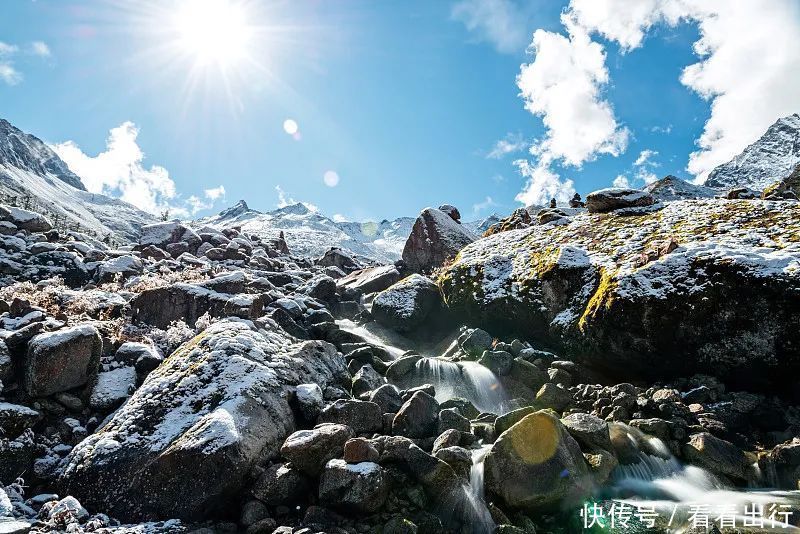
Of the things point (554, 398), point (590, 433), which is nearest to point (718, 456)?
point (590, 433)

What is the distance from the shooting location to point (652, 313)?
619 inches

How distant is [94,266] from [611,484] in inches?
1371

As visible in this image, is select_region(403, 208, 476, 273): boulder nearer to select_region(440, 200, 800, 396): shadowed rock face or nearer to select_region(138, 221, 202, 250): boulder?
select_region(440, 200, 800, 396): shadowed rock face

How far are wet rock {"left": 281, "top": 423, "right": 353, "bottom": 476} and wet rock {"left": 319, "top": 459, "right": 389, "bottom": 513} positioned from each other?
0.53 metres

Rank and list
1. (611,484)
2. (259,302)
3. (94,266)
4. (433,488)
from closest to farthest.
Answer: (433,488) < (611,484) < (259,302) < (94,266)

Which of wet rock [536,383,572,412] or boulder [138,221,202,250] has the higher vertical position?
boulder [138,221,202,250]

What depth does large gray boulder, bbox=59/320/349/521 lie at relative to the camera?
30.9 feet

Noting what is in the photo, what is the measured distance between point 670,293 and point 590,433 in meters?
7.32

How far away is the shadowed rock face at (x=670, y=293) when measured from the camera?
13750mm

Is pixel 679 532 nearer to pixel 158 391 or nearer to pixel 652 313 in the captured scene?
pixel 652 313

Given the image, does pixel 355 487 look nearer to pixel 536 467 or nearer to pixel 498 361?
pixel 536 467

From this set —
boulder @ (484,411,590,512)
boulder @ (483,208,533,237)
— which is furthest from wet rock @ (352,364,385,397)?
boulder @ (483,208,533,237)

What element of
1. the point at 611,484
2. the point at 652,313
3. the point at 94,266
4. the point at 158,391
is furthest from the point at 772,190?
the point at 94,266

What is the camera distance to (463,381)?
60.1 feet
